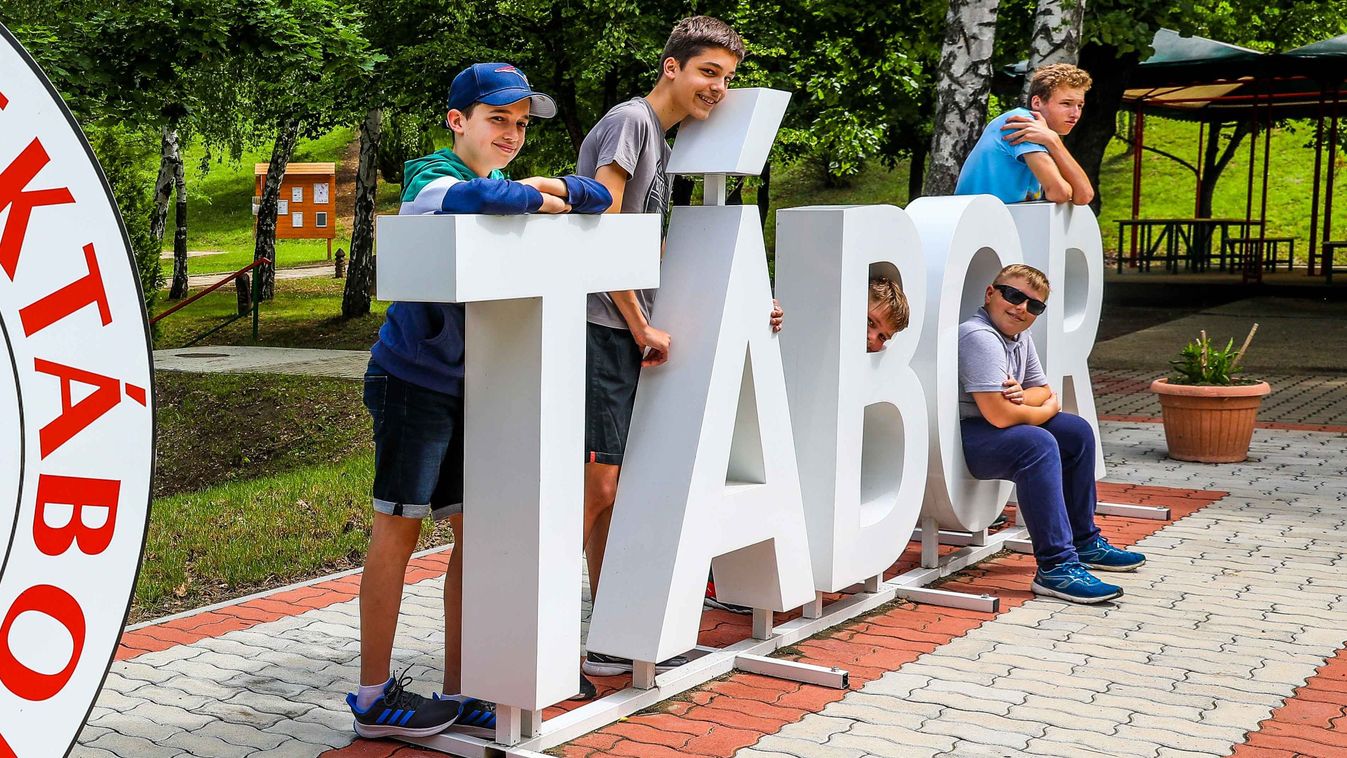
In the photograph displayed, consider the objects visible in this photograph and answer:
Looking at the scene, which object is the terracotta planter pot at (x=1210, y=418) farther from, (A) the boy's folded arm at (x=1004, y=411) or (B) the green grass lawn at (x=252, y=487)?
(B) the green grass lawn at (x=252, y=487)

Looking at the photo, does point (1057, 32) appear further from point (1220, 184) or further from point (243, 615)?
point (1220, 184)

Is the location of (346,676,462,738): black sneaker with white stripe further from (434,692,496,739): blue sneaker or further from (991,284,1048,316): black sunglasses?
(991,284,1048,316): black sunglasses

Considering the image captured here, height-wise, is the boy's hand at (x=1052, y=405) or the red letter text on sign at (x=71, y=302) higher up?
the red letter text on sign at (x=71, y=302)

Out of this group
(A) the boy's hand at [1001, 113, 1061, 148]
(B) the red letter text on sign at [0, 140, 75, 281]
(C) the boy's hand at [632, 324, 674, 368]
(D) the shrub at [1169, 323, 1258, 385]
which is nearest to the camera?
(B) the red letter text on sign at [0, 140, 75, 281]

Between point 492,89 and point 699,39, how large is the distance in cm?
93

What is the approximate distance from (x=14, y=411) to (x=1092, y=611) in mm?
4293

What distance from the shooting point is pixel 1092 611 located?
5.38 m

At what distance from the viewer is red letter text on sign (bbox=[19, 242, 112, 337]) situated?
210 cm

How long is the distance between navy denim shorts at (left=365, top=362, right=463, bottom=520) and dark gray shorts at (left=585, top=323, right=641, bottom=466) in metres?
0.58

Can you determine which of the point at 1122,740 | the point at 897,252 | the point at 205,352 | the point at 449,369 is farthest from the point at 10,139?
the point at 205,352

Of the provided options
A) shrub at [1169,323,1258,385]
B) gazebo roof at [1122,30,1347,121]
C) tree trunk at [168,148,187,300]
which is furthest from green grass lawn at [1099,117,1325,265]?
shrub at [1169,323,1258,385]

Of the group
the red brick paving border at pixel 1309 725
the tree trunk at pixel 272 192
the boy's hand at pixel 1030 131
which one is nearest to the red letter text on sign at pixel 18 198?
the red brick paving border at pixel 1309 725

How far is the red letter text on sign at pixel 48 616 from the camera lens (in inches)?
81.4

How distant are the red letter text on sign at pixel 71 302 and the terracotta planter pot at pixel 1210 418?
7.48 m
